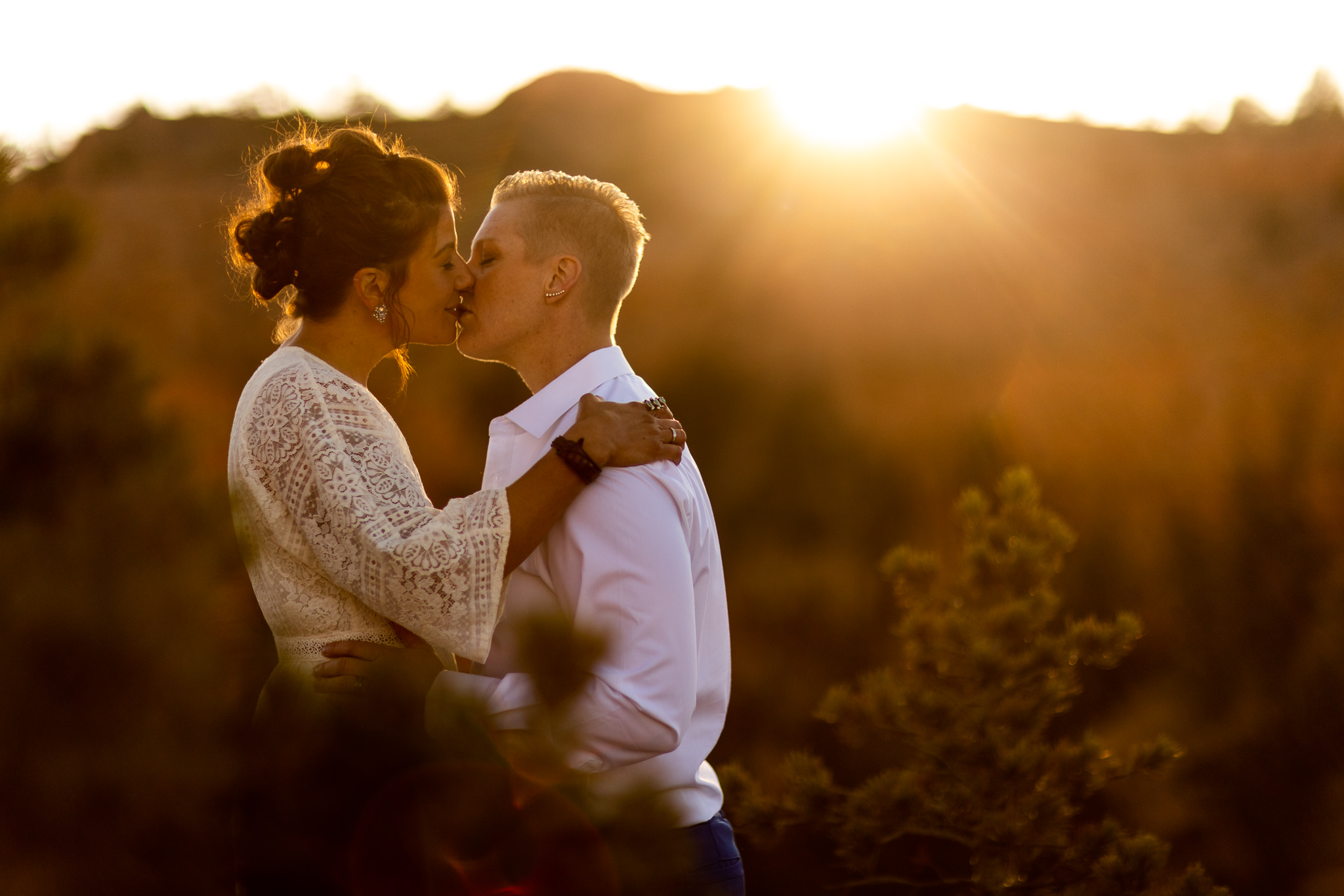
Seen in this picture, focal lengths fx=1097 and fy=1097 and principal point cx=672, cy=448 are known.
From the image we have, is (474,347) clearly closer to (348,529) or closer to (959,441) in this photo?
(348,529)

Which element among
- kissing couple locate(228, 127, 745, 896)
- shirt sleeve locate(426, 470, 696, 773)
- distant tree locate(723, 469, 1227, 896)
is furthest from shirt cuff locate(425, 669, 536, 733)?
distant tree locate(723, 469, 1227, 896)

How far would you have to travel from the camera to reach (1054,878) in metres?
4.18

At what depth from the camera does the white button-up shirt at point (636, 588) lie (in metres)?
2.00

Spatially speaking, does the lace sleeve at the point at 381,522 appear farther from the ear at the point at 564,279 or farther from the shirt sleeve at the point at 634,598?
the ear at the point at 564,279

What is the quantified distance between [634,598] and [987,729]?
2582 millimetres

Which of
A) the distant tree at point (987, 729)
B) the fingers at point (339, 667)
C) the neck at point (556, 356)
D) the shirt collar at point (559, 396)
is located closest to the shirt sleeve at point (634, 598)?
the fingers at point (339, 667)

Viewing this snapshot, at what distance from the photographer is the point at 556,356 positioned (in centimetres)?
272

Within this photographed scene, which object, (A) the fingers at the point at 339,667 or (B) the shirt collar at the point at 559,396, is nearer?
(A) the fingers at the point at 339,667

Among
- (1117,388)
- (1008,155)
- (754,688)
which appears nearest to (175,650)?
(754,688)

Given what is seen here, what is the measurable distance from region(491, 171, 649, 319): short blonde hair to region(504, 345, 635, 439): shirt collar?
199 mm

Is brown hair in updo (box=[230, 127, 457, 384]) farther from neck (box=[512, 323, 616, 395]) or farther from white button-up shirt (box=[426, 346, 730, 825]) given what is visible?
white button-up shirt (box=[426, 346, 730, 825])

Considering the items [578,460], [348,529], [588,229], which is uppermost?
[588,229]

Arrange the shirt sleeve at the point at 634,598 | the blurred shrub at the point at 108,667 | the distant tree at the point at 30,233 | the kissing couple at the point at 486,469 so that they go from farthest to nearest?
the kissing couple at the point at 486,469 → the shirt sleeve at the point at 634,598 → the distant tree at the point at 30,233 → the blurred shrub at the point at 108,667

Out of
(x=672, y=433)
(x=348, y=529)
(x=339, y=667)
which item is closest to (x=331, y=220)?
(x=348, y=529)
